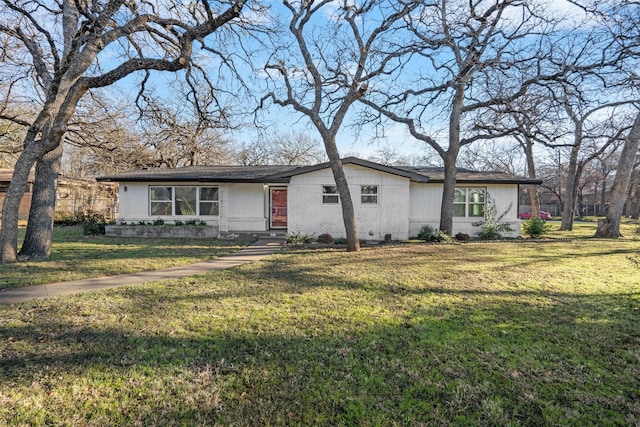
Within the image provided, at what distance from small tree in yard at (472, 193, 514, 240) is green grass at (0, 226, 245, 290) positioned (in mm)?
10732

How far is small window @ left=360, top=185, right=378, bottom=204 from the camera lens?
1365 cm

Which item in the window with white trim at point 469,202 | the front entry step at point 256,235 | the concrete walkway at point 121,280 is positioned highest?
the window with white trim at point 469,202

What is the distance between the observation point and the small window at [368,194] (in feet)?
44.8

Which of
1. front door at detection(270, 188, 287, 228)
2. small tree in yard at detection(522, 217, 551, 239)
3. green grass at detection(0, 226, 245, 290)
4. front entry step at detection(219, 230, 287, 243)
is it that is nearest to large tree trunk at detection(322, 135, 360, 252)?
front entry step at detection(219, 230, 287, 243)

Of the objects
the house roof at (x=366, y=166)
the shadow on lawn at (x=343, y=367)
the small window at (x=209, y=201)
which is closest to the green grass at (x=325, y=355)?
the shadow on lawn at (x=343, y=367)

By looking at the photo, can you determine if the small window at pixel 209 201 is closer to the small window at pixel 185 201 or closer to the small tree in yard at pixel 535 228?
the small window at pixel 185 201

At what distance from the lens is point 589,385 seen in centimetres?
298

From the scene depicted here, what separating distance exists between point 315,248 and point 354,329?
723 centimetres

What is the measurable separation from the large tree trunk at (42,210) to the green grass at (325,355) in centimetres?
484

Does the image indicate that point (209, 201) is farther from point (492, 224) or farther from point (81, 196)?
point (492, 224)

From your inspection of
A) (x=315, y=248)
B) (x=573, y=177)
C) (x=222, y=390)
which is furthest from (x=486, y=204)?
(x=222, y=390)

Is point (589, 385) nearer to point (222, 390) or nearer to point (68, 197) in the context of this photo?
point (222, 390)

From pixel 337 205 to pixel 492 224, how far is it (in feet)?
23.6

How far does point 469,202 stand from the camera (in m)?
15.4
